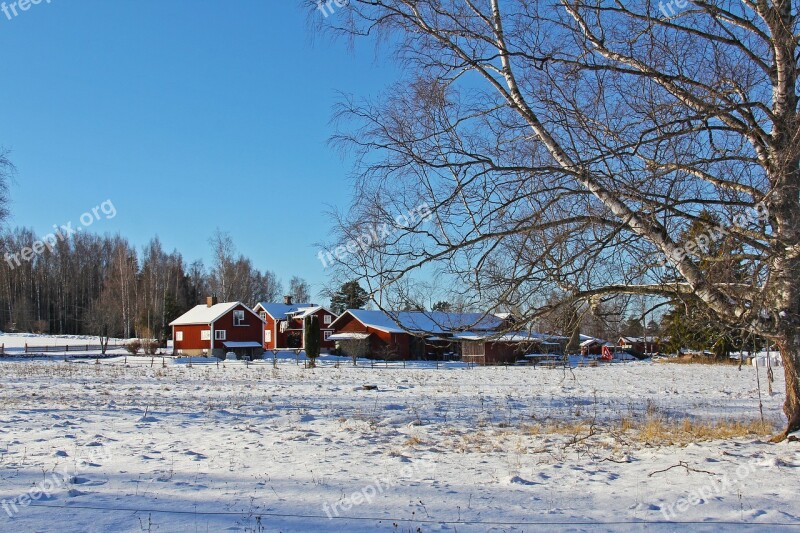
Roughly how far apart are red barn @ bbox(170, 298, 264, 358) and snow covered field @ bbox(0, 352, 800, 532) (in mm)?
41070

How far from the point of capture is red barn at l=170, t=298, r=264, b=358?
5512 cm

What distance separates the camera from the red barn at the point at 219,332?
55125 millimetres

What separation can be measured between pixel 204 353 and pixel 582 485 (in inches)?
2048

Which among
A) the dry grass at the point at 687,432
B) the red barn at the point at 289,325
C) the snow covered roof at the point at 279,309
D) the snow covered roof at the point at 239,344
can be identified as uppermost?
the snow covered roof at the point at 279,309

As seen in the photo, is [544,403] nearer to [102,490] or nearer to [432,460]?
[432,460]

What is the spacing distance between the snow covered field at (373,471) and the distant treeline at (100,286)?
60.4 metres

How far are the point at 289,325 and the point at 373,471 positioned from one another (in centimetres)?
5841
